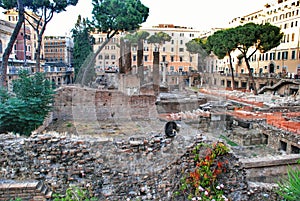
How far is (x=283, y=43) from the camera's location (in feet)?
105

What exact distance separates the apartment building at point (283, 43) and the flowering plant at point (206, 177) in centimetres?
2465

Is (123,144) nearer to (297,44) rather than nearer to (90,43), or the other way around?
(90,43)

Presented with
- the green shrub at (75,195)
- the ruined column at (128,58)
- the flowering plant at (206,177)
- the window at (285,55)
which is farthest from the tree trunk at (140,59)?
the window at (285,55)

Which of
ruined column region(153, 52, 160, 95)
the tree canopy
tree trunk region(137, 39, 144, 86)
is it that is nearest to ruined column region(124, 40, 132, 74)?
tree trunk region(137, 39, 144, 86)

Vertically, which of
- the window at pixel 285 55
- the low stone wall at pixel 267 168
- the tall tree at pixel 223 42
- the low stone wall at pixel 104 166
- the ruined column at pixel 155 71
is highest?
the tall tree at pixel 223 42

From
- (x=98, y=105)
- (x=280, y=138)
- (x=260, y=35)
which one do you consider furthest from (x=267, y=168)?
(x=260, y=35)

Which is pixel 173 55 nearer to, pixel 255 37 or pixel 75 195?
pixel 255 37

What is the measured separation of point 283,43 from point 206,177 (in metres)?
32.6

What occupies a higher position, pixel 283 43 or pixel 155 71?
pixel 283 43

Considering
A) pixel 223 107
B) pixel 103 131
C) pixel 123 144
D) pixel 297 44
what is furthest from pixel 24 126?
pixel 297 44

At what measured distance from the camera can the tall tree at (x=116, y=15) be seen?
21859 mm

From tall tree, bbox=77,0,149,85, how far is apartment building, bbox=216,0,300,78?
56.4ft

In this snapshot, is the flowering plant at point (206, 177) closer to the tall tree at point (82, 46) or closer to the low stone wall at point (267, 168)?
the low stone wall at point (267, 168)

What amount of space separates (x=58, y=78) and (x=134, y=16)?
11.2 m
